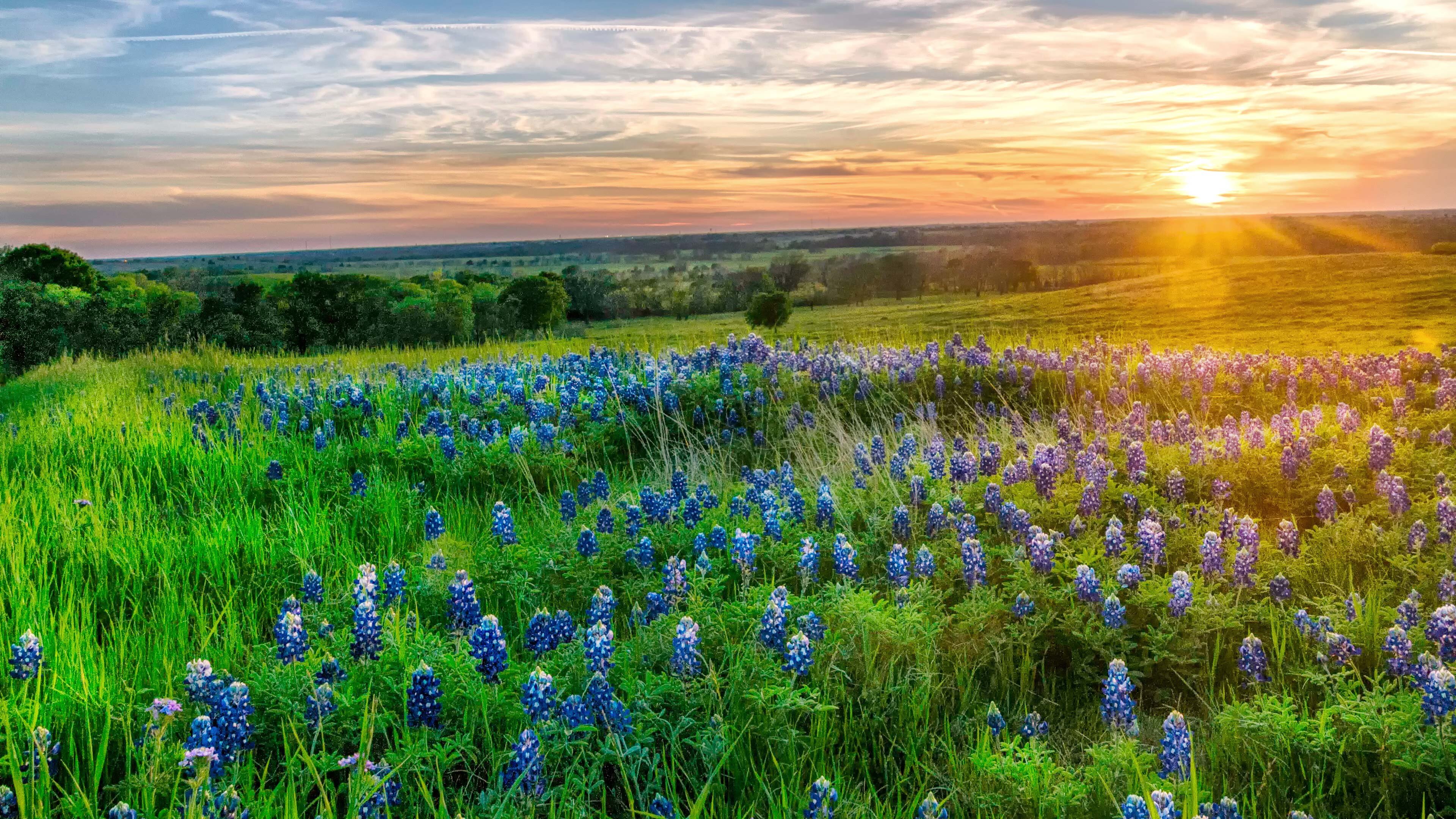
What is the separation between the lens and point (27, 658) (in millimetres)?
3686

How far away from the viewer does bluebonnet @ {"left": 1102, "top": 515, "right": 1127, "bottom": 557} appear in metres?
5.20

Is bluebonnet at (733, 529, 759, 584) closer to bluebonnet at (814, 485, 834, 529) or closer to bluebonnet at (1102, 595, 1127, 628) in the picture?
bluebonnet at (814, 485, 834, 529)

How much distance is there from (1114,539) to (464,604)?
3393 millimetres

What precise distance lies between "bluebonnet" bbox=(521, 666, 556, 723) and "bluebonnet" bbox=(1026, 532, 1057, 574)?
267cm

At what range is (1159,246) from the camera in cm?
3816

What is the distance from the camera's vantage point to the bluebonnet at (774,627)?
4.03 meters

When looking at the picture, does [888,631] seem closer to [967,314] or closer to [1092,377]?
[1092,377]

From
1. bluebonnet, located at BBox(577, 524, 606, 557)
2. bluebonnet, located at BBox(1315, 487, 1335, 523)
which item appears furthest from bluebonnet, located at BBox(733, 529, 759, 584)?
bluebonnet, located at BBox(1315, 487, 1335, 523)

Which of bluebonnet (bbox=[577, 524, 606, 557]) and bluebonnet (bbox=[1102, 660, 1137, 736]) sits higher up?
bluebonnet (bbox=[577, 524, 606, 557])

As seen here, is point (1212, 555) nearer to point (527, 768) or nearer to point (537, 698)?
point (537, 698)

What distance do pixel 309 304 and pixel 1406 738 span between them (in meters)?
40.6

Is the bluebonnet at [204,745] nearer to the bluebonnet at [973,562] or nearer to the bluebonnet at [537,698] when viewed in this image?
the bluebonnet at [537,698]

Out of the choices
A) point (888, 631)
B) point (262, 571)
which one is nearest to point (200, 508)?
point (262, 571)

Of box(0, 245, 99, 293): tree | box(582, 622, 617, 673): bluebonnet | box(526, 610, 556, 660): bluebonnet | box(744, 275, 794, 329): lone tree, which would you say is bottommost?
box(744, 275, 794, 329): lone tree
